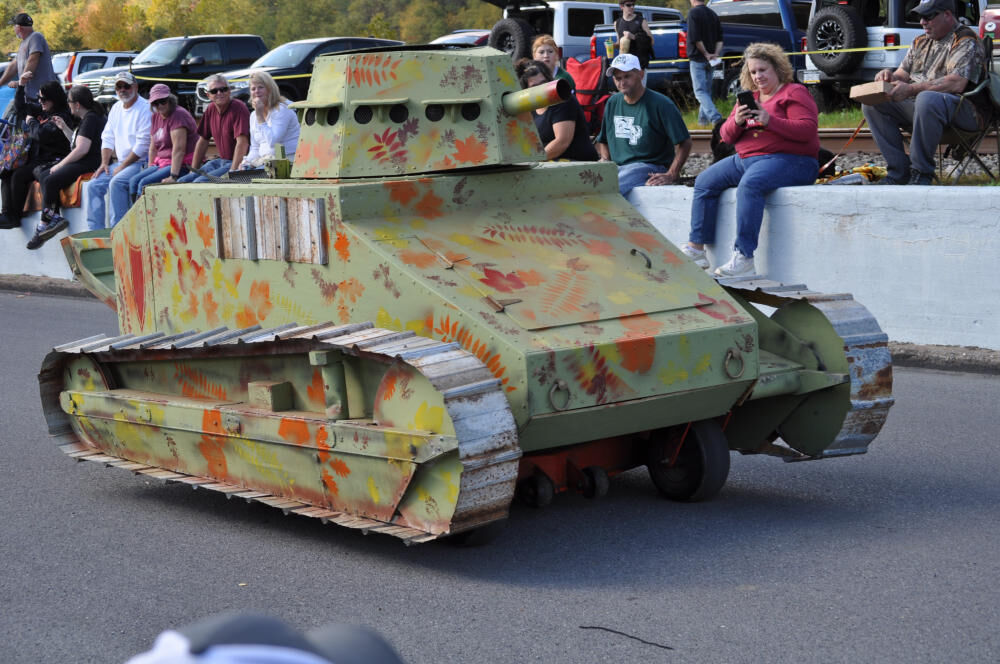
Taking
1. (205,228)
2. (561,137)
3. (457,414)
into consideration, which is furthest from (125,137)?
(457,414)

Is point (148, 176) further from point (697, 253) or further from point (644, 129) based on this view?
point (697, 253)

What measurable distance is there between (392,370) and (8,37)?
58.5 metres

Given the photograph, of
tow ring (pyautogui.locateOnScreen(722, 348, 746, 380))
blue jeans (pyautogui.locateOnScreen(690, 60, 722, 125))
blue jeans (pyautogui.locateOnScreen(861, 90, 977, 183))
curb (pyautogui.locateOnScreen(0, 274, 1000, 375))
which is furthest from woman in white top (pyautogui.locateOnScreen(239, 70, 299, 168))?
blue jeans (pyautogui.locateOnScreen(690, 60, 722, 125))

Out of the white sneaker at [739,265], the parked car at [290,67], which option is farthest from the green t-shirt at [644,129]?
the parked car at [290,67]

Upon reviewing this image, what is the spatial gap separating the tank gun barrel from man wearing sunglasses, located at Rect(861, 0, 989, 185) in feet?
16.7

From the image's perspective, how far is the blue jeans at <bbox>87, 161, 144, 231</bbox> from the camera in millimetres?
14563

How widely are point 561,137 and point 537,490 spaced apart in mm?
5618

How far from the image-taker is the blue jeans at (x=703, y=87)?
17688mm

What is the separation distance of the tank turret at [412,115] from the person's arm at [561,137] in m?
4.41

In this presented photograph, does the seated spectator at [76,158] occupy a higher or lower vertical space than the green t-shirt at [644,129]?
lower

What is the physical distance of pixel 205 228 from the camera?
6.77 m

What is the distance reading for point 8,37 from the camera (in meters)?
58.7

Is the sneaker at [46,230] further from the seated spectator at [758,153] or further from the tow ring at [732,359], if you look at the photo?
the tow ring at [732,359]

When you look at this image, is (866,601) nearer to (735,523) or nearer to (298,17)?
(735,523)
